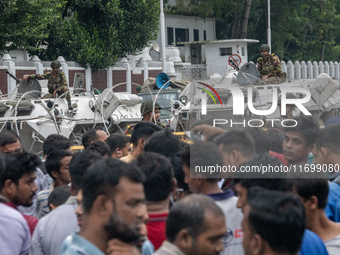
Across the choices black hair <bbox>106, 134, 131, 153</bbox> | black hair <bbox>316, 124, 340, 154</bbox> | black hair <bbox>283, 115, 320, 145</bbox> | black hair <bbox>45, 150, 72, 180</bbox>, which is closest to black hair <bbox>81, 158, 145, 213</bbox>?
black hair <bbox>316, 124, 340, 154</bbox>

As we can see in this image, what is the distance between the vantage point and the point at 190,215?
257cm

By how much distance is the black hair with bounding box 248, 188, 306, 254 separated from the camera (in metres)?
2.55

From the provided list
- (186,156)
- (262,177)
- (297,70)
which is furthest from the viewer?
(297,70)

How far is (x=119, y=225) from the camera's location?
8.21 feet

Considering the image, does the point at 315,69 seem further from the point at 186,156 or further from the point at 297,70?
the point at 186,156

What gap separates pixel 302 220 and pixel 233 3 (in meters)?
32.3

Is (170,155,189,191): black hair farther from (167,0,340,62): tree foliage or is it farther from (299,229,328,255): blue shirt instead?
(167,0,340,62): tree foliage

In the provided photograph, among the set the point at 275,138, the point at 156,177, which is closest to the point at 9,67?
the point at 275,138

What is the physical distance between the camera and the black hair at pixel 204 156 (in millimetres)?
3646

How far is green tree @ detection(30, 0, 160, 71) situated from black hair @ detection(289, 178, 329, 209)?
1822 centimetres

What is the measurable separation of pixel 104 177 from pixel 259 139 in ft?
7.30

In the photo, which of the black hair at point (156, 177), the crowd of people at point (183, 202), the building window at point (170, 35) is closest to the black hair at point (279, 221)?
the crowd of people at point (183, 202)

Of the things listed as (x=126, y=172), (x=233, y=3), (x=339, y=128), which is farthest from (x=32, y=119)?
(x=233, y=3)

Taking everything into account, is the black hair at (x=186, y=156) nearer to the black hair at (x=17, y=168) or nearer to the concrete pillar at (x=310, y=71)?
the black hair at (x=17, y=168)
